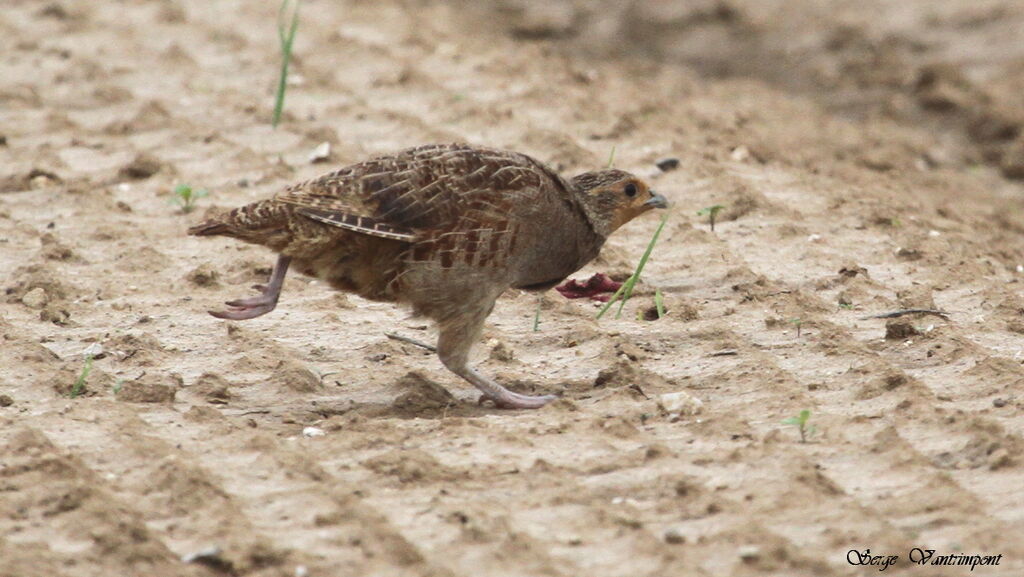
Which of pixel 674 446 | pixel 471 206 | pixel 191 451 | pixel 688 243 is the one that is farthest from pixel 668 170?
pixel 191 451

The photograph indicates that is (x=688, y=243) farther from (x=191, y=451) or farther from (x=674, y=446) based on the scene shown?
(x=191, y=451)

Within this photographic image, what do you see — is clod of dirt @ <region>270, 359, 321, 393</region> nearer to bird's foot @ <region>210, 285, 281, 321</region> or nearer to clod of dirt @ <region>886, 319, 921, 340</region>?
bird's foot @ <region>210, 285, 281, 321</region>

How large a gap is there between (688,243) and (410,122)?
236 centimetres

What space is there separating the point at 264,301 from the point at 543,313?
1480 millimetres

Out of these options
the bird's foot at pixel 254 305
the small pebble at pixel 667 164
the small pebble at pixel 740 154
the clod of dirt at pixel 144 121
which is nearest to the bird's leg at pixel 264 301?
the bird's foot at pixel 254 305

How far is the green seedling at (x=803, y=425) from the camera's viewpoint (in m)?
5.57

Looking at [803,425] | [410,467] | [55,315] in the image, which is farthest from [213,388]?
[803,425]

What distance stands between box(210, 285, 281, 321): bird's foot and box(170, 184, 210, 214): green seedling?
2.12 metres

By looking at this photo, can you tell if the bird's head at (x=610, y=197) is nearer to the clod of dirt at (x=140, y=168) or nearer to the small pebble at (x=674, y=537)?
the small pebble at (x=674, y=537)

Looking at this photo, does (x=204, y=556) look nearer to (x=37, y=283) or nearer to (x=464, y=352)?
(x=464, y=352)

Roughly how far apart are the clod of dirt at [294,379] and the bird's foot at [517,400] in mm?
737

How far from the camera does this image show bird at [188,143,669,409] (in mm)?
6201

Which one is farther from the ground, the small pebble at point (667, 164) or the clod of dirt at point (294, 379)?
the small pebble at point (667, 164)

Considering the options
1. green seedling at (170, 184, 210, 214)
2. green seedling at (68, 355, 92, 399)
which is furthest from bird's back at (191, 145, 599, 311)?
green seedling at (170, 184, 210, 214)
